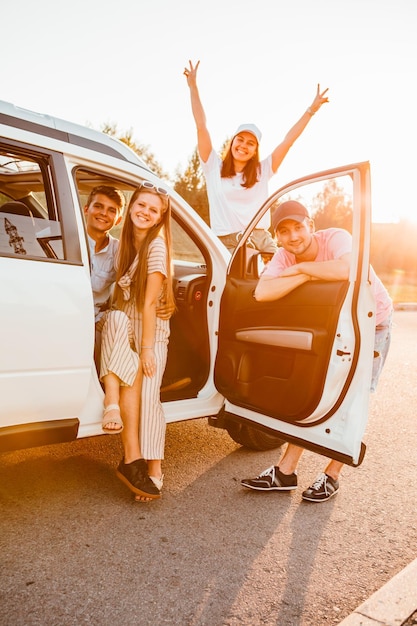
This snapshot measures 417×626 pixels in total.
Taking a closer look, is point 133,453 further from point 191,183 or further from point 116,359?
point 191,183

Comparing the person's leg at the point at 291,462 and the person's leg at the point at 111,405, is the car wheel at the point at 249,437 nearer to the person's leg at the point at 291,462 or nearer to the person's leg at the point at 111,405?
the person's leg at the point at 291,462

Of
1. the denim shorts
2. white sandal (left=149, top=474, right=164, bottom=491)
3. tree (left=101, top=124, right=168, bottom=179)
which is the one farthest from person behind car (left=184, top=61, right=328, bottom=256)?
tree (left=101, top=124, right=168, bottom=179)

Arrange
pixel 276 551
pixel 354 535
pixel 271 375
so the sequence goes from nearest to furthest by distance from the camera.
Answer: pixel 276 551, pixel 354 535, pixel 271 375

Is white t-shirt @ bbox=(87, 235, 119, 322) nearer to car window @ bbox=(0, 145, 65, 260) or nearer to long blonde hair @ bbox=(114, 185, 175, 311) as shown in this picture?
long blonde hair @ bbox=(114, 185, 175, 311)

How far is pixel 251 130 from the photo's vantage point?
429cm

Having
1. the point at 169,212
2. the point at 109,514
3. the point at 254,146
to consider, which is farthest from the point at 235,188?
the point at 109,514

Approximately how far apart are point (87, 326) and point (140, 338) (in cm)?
50

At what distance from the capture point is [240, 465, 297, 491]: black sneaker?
3494 mm

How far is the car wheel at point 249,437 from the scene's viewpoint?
4.03 m

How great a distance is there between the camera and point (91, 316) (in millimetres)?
2949

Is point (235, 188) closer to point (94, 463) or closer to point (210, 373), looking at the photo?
point (210, 373)

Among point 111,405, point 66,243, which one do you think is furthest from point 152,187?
point 111,405

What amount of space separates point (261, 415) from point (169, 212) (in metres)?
1.25

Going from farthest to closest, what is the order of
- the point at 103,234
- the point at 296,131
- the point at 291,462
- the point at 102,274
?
the point at 296,131
the point at 103,234
the point at 102,274
the point at 291,462
